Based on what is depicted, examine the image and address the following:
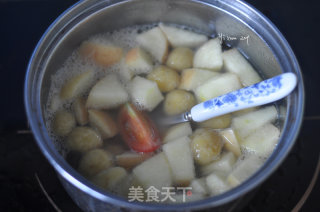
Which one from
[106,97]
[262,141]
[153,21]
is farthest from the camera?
[153,21]

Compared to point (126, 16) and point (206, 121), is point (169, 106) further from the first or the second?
point (126, 16)

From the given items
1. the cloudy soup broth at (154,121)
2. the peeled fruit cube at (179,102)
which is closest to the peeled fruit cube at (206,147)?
the cloudy soup broth at (154,121)

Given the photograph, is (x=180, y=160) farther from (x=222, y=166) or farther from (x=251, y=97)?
(x=251, y=97)

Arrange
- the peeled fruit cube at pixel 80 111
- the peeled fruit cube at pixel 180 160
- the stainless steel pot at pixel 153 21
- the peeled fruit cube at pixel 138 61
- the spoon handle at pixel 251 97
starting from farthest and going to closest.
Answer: the peeled fruit cube at pixel 138 61, the peeled fruit cube at pixel 80 111, the peeled fruit cube at pixel 180 160, the spoon handle at pixel 251 97, the stainless steel pot at pixel 153 21

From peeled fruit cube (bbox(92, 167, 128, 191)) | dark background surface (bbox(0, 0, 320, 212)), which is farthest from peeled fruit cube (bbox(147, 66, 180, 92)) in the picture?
dark background surface (bbox(0, 0, 320, 212))

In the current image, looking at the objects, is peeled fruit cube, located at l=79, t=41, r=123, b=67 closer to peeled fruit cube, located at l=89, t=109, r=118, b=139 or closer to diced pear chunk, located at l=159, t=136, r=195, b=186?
peeled fruit cube, located at l=89, t=109, r=118, b=139

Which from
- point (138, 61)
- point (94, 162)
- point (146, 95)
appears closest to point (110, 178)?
point (94, 162)

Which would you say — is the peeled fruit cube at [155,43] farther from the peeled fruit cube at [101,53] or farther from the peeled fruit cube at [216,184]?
the peeled fruit cube at [216,184]
